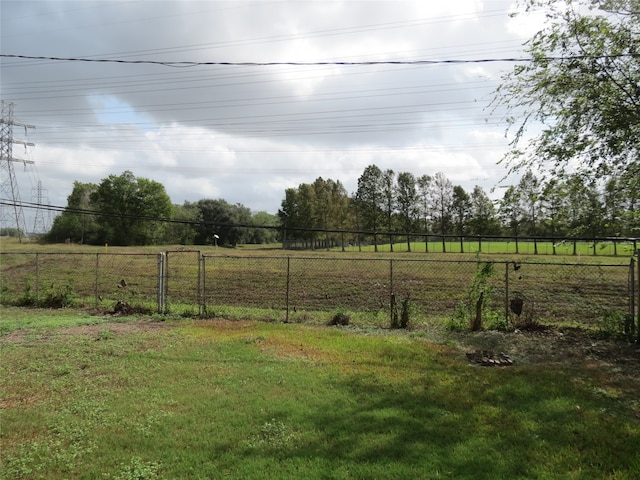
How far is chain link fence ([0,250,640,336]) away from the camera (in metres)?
9.98

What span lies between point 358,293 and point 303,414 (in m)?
11.7

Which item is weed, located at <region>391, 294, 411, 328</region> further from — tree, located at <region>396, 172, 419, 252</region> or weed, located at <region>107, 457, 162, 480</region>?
tree, located at <region>396, 172, 419, 252</region>

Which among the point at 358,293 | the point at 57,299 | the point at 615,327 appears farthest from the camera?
the point at 358,293

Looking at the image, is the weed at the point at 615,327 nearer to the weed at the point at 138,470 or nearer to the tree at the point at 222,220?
the weed at the point at 138,470

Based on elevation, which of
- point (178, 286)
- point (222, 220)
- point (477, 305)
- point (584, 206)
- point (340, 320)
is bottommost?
point (178, 286)

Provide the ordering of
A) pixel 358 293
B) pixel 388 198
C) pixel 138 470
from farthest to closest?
1. pixel 388 198
2. pixel 358 293
3. pixel 138 470

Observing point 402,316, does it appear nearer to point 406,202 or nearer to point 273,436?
point 273,436

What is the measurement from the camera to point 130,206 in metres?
77.7

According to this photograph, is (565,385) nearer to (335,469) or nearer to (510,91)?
(335,469)

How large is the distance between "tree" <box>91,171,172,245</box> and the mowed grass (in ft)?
232

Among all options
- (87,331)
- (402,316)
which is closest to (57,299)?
(87,331)

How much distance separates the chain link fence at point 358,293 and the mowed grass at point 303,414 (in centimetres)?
271

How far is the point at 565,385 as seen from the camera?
227 inches

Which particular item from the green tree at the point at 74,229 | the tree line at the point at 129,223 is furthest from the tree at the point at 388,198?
the green tree at the point at 74,229
